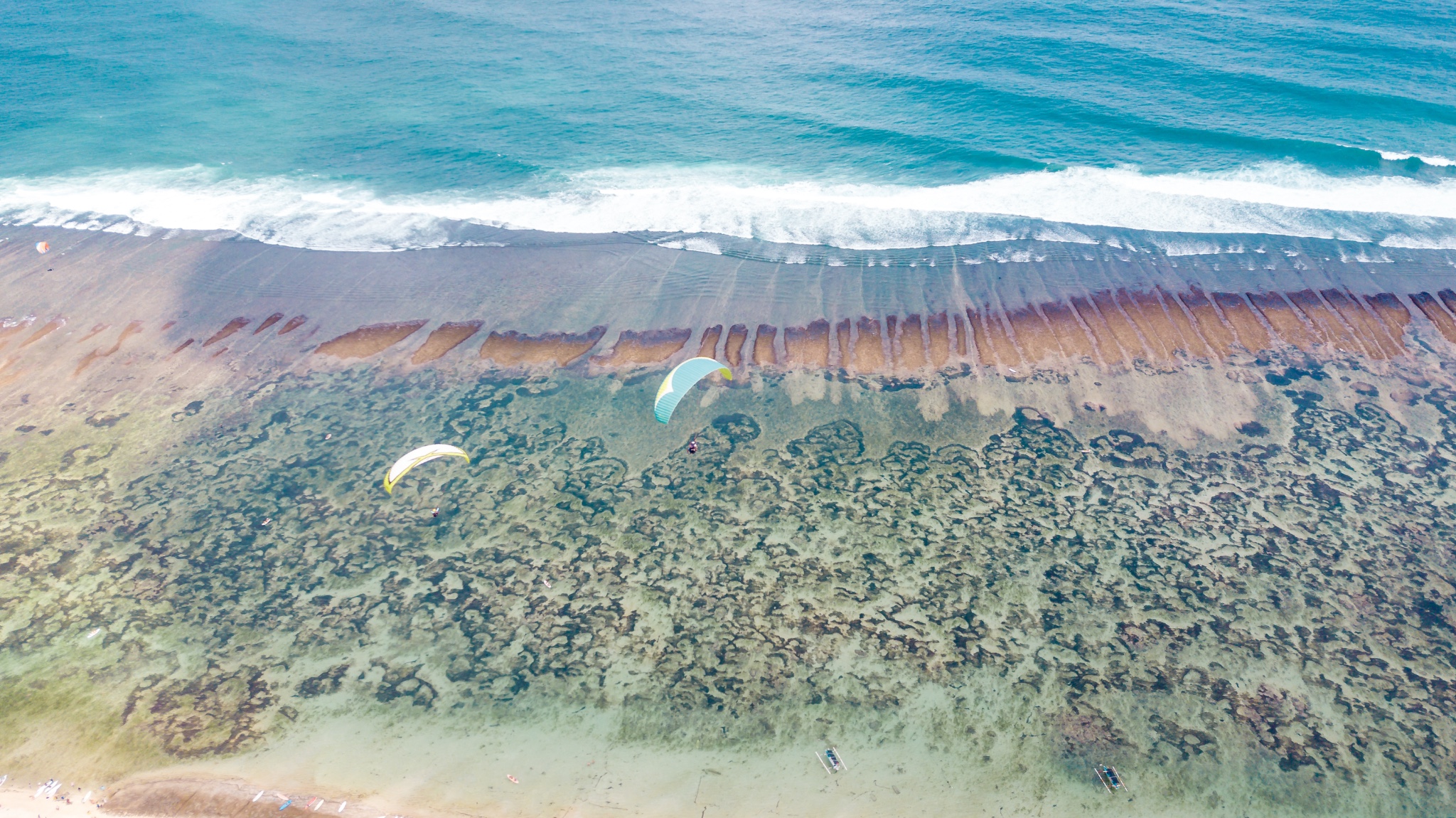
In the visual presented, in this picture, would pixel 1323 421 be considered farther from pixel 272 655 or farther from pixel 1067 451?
pixel 272 655

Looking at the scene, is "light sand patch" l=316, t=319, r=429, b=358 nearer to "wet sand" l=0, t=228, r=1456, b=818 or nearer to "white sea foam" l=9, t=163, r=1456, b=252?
"wet sand" l=0, t=228, r=1456, b=818

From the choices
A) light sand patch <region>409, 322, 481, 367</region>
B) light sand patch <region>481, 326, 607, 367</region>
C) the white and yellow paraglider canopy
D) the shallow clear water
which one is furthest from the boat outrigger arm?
light sand patch <region>409, 322, 481, 367</region>

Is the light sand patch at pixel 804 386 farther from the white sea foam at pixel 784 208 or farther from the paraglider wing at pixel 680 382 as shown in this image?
the white sea foam at pixel 784 208

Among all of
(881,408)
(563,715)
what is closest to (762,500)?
(881,408)

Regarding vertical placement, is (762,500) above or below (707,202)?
below

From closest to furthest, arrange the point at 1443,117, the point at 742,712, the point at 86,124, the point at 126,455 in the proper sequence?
the point at 742,712
the point at 126,455
the point at 1443,117
the point at 86,124

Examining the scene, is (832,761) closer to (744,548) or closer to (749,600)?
(749,600)
